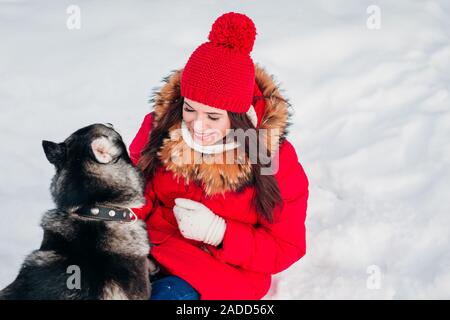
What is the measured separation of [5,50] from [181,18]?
1379 millimetres

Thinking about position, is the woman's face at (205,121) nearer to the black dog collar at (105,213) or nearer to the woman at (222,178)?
the woman at (222,178)

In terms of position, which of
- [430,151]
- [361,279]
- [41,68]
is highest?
[41,68]

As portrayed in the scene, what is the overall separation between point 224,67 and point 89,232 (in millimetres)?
841

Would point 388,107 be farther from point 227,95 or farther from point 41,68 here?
point 41,68

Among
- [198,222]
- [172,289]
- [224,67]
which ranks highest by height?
[224,67]

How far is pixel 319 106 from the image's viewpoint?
15.2ft

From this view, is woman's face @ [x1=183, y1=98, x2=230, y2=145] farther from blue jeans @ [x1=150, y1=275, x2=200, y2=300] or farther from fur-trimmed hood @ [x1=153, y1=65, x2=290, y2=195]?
blue jeans @ [x1=150, y1=275, x2=200, y2=300]

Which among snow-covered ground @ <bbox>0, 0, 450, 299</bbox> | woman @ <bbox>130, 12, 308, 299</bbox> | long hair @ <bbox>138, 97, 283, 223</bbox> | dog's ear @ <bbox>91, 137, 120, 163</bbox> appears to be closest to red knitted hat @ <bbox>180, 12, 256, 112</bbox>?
woman @ <bbox>130, 12, 308, 299</bbox>

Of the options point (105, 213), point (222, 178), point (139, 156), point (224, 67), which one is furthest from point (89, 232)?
point (224, 67)

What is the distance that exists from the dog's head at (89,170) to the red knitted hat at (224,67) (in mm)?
402

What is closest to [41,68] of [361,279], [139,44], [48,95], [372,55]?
[48,95]

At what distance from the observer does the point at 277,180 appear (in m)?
3.06

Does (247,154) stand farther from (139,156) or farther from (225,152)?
(139,156)

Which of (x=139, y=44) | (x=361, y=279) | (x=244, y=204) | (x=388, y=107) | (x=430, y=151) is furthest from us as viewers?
(x=139, y=44)
